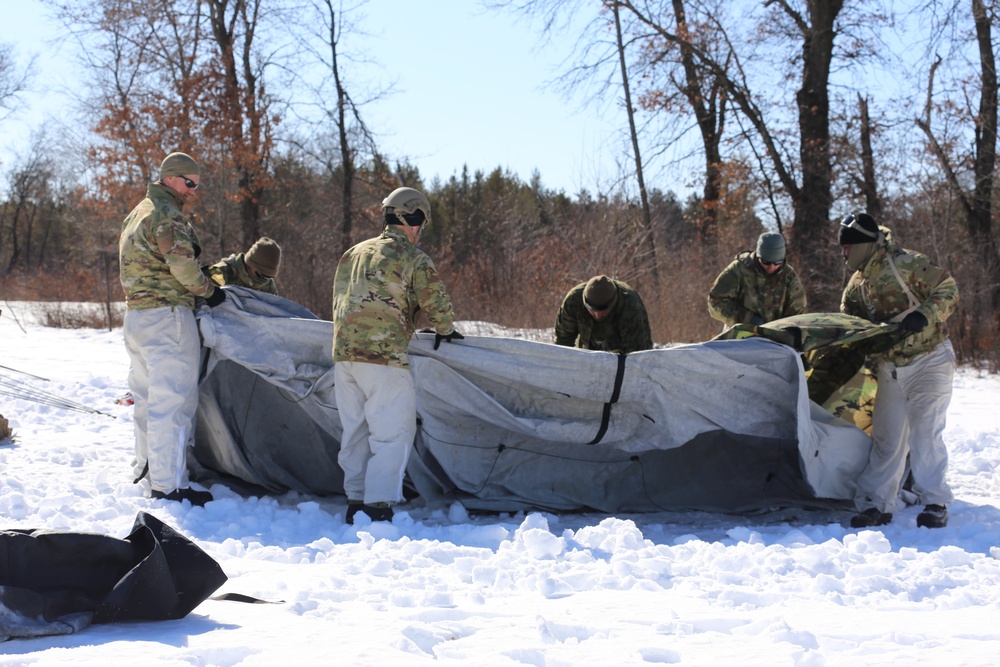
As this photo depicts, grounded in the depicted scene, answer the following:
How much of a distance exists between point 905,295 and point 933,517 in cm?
122

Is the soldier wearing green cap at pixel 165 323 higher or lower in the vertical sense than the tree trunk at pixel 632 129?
lower

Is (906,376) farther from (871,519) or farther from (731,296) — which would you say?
(731,296)

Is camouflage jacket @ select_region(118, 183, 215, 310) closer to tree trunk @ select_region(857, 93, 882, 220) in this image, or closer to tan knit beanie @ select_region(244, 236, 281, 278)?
tan knit beanie @ select_region(244, 236, 281, 278)

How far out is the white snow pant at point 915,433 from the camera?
5254mm

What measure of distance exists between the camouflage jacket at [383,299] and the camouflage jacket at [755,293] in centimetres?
231

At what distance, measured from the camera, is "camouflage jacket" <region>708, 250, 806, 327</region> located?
21.8ft

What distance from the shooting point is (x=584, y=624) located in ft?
10.6

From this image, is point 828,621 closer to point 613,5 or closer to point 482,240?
point 613,5

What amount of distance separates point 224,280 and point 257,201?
12949mm

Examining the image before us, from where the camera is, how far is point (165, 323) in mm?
5328

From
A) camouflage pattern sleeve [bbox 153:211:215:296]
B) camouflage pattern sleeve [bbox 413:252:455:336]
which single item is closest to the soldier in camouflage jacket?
camouflage pattern sleeve [bbox 413:252:455:336]

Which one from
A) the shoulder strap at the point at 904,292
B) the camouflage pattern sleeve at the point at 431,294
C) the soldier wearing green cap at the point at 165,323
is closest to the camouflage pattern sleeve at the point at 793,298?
the shoulder strap at the point at 904,292

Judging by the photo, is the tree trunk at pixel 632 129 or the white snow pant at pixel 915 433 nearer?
the white snow pant at pixel 915 433

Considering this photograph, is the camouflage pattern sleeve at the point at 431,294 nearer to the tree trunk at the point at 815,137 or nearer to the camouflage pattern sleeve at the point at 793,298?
the camouflage pattern sleeve at the point at 793,298
